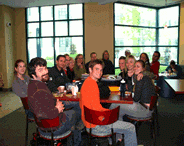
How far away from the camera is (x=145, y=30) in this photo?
7.91 meters

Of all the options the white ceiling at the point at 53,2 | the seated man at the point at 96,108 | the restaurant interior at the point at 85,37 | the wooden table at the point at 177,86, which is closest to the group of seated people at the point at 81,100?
the seated man at the point at 96,108

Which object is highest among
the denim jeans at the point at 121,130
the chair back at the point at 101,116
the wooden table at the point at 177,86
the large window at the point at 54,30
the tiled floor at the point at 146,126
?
the large window at the point at 54,30

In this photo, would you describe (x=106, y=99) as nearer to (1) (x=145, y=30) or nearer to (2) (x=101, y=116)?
(2) (x=101, y=116)

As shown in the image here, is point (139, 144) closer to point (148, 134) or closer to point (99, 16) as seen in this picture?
point (148, 134)

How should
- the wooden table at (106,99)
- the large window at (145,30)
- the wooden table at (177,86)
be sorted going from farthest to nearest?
the large window at (145,30), the wooden table at (177,86), the wooden table at (106,99)

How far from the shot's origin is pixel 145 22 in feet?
25.8

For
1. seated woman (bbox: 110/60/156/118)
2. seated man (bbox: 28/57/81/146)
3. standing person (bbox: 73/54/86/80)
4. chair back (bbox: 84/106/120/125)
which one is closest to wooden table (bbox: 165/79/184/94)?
seated woman (bbox: 110/60/156/118)

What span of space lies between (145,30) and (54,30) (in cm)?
388

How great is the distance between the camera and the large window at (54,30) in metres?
7.47

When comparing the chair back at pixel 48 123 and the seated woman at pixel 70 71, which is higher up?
the seated woman at pixel 70 71

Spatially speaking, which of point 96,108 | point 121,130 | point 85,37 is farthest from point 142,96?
point 85,37

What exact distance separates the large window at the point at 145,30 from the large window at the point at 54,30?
5.10 ft

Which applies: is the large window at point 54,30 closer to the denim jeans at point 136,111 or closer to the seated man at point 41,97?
the denim jeans at point 136,111

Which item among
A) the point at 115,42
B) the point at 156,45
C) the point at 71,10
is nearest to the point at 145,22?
the point at 156,45
